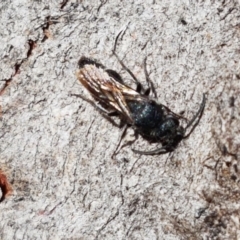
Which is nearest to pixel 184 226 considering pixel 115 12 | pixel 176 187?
pixel 176 187

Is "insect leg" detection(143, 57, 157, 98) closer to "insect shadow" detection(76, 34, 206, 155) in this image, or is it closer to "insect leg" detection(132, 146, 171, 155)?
"insect shadow" detection(76, 34, 206, 155)

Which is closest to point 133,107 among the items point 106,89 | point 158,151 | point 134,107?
point 134,107

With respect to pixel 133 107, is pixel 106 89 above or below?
above

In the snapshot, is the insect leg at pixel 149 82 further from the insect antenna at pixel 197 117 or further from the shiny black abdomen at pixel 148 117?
the insect antenna at pixel 197 117

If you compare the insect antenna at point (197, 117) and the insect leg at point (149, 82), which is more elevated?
the insect leg at point (149, 82)

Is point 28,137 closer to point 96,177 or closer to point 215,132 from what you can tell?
point 96,177

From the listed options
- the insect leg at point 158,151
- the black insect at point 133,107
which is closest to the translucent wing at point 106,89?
the black insect at point 133,107

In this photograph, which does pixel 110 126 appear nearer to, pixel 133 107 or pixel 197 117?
pixel 133 107
